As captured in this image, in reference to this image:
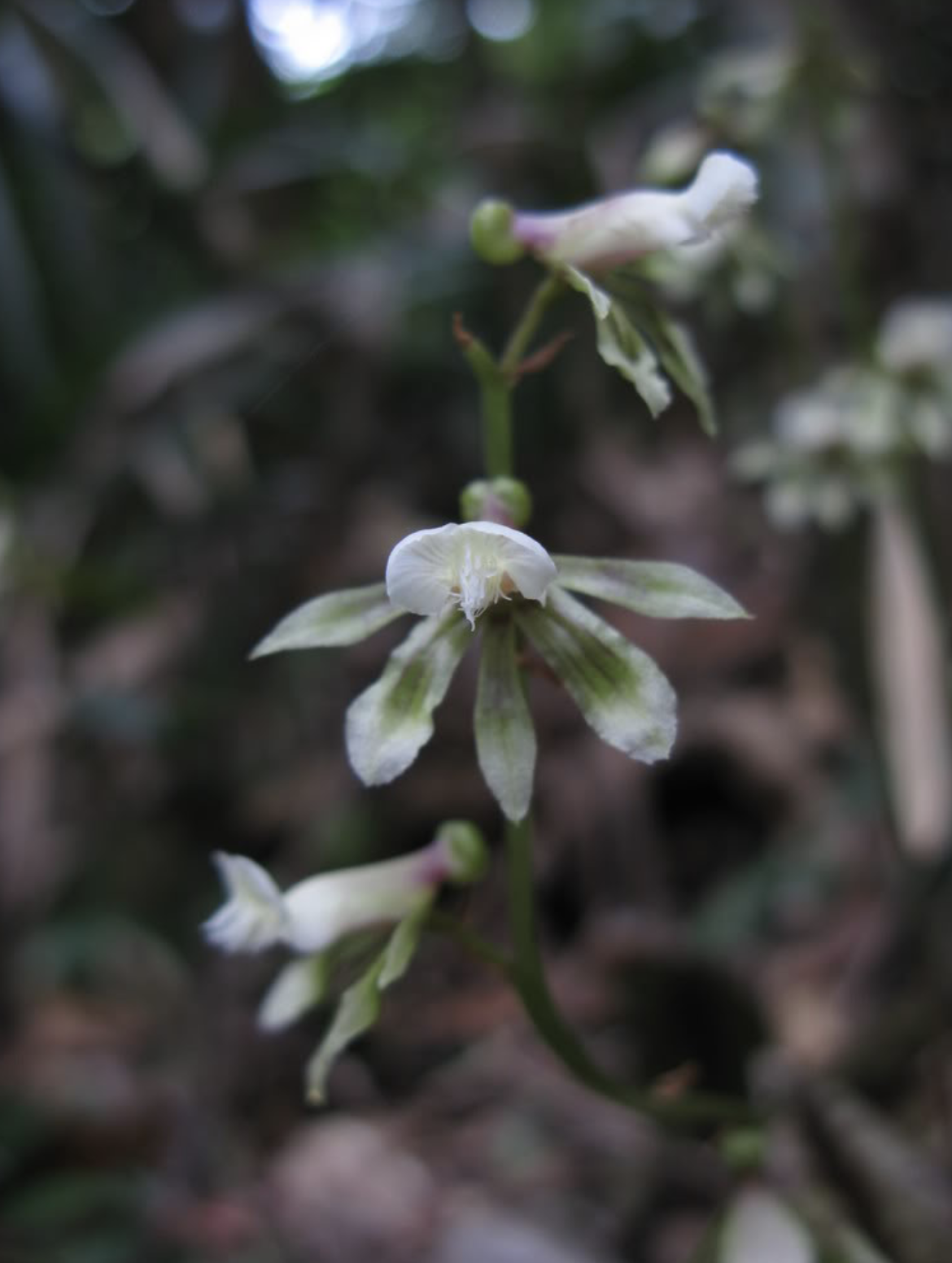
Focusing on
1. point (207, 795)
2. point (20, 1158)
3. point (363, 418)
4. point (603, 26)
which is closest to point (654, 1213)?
point (20, 1158)

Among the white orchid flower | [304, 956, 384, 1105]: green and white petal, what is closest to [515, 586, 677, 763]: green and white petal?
[304, 956, 384, 1105]: green and white petal

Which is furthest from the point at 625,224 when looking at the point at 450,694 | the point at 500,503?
the point at 450,694

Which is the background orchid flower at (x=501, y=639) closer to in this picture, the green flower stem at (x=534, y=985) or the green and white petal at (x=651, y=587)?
the green and white petal at (x=651, y=587)

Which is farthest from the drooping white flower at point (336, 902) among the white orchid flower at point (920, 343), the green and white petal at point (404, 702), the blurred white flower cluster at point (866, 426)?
the white orchid flower at point (920, 343)

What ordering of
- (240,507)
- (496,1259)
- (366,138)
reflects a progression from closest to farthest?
(496,1259) < (240,507) < (366,138)

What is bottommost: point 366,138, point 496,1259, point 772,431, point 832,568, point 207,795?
point 207,795

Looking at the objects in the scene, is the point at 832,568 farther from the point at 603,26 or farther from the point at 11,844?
the point at 603,26
